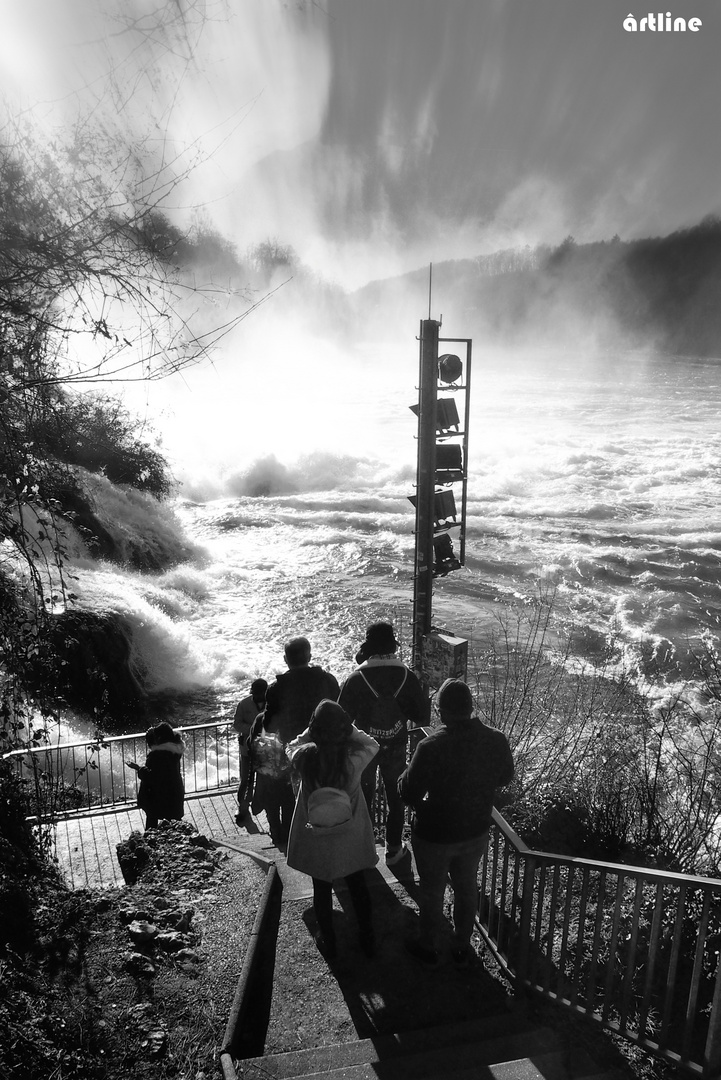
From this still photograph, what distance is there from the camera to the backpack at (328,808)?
11.4 feet

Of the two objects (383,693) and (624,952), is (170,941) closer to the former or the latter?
(383,693)

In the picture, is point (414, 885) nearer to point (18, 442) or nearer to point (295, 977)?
point (295, 977)

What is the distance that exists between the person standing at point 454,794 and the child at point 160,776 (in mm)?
3115

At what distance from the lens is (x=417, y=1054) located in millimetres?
3076

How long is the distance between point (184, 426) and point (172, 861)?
121 ft

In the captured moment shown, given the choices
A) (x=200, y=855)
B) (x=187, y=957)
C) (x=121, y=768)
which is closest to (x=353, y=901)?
(x=187, y=957)

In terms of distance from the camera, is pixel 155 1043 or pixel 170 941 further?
pixel 170 941

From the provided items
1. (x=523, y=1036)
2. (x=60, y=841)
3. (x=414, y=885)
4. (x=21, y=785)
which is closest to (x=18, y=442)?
(x=21, y=785)

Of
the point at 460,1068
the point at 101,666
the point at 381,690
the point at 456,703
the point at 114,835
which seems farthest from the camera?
the point at 101,666

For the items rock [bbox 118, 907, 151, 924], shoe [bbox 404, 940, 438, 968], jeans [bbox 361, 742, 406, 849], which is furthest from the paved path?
shoe [bbox 404, 940, 438, 968]

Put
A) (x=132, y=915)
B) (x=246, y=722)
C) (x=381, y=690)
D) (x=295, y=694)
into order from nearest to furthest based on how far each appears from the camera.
Result: 1. (x=132, y=915)
2. (x=381, y=690)
3. (x=295, y=694)
4. (x=246, y=722)

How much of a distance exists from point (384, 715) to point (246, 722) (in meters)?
2.47

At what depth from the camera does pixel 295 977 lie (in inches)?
144

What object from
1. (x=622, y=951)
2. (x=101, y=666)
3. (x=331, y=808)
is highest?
(x=331, y=808)
